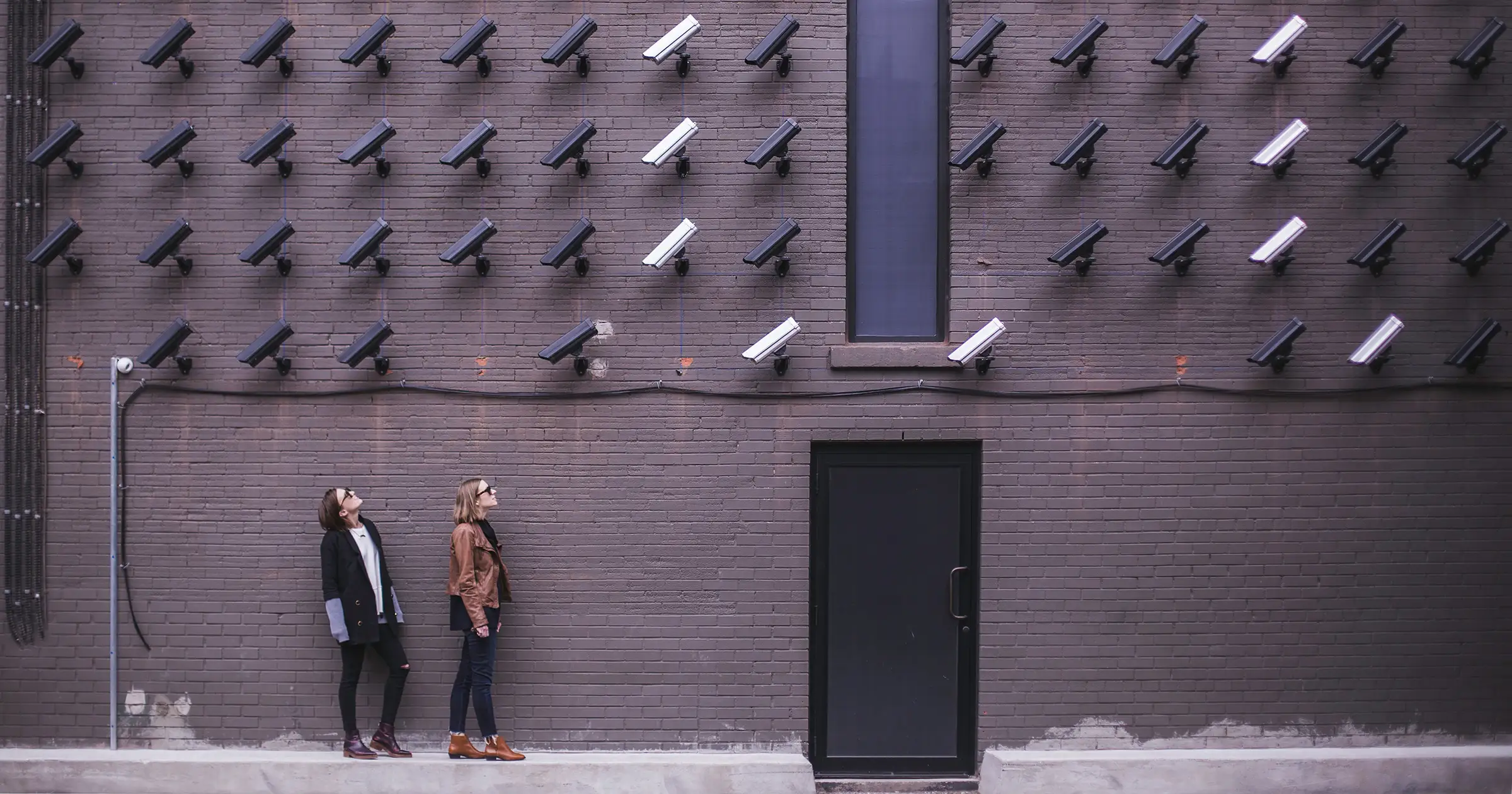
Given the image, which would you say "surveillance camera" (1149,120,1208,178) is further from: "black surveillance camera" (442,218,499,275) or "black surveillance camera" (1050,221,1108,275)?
"black surveillance camera" (442,218,499,275)

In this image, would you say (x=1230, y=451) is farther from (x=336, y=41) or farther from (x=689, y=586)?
(x=336, y=41)

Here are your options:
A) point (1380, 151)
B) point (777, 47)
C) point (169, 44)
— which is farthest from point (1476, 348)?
point (169, 44)

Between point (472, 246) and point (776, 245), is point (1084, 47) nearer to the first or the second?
point (776, 245)

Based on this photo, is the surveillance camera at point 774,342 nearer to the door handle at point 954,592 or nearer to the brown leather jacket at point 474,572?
the door handle at point 954,592

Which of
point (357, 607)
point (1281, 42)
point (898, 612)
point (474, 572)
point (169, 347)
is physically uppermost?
point (1281, 42)

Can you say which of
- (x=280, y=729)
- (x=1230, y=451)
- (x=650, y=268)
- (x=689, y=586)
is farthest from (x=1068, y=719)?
(x=280, y=729)

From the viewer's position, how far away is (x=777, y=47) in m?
7.43

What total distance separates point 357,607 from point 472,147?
3.07 meters

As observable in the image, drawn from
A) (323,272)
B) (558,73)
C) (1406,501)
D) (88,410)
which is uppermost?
(558,73)

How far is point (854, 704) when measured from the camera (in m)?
7.72

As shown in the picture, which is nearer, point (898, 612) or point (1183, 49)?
point (1183, 49)

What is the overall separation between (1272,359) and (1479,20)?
2804mm

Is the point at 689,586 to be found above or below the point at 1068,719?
above

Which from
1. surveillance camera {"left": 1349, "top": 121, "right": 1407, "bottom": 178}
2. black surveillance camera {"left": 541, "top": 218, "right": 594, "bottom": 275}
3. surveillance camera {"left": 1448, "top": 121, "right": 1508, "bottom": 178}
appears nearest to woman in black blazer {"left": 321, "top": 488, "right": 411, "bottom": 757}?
black surveillance camera {"left": 541, "top": 218, "right": 594, "bottom": 275}
